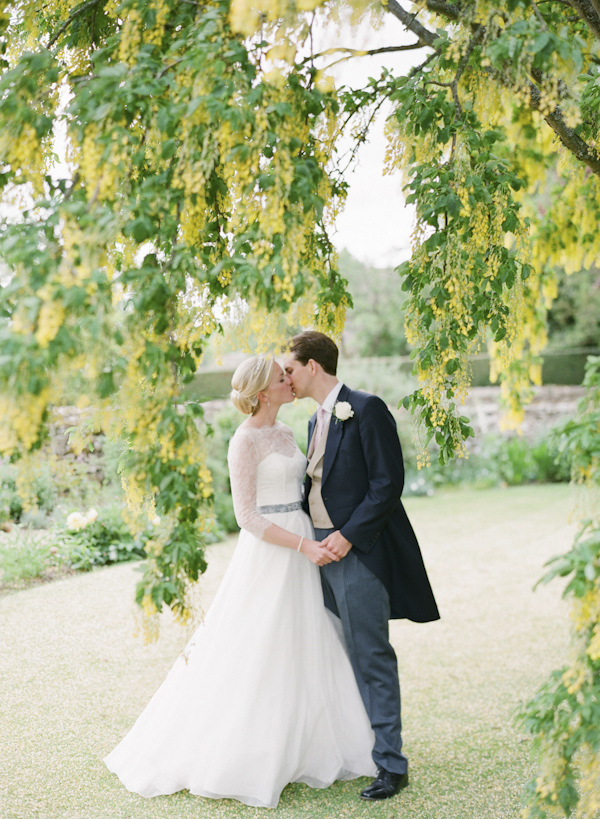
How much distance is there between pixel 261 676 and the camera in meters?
2.88

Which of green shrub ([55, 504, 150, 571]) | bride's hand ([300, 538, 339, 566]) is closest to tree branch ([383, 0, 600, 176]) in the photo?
bride's hand ([300, 538, 339, 566])

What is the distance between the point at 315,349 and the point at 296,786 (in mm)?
1702

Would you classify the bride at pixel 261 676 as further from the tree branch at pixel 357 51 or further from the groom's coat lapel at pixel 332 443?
the tree branch at pixel 357 51

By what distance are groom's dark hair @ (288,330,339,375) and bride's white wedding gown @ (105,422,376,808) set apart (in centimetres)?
34

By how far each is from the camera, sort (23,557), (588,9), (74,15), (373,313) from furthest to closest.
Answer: (373,313)
(23,557)
(588,9)
(74,15)

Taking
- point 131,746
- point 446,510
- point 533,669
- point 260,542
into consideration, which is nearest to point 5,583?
point 131,746

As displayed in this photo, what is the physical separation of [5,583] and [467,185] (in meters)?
4.17

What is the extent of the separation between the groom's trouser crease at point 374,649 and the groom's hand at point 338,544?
0.07 m

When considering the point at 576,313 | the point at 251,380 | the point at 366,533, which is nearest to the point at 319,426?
the point at 251,380

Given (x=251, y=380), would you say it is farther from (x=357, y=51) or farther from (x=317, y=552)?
(x=357, y=51)

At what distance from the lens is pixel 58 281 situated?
64.6 inches

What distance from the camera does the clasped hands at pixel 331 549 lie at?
115 inches

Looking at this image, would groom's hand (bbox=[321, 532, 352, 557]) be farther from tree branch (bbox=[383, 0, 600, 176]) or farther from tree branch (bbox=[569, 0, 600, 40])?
tree branch (bbox=[569, 0, 600, 40])

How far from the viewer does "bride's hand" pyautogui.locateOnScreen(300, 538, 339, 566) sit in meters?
2.92
